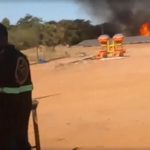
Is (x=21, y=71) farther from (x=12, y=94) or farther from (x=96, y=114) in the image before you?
(x=96, y=114)

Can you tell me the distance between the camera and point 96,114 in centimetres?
1090

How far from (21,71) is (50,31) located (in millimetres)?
50120

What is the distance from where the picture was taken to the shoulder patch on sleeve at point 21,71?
14.2 feet

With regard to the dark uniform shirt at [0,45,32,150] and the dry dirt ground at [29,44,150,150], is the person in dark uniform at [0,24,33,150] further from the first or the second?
the dry dirt ground at [29,44,150,150]

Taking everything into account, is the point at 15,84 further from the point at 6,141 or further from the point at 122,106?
the point at 122,106

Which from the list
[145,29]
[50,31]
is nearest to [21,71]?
[50,31]

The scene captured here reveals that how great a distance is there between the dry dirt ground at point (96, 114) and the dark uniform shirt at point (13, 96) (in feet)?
11.6

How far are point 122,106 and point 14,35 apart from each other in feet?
138

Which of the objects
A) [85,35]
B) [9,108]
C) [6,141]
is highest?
[9,108]

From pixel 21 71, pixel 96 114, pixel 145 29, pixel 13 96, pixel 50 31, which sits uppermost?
pixel 21 71

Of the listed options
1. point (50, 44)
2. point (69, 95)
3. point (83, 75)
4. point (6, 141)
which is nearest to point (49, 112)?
point (69, 95)

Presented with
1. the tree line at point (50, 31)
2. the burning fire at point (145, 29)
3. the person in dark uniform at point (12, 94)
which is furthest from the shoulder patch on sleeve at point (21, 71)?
the burning fire at point (145, 29)

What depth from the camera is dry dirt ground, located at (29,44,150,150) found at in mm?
8352

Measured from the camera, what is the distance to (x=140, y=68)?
2227 cm
